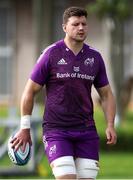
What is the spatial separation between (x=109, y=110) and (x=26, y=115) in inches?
29.3

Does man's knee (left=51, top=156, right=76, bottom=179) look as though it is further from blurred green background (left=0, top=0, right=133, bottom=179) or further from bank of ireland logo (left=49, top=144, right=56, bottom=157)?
blurred green background (left=0, top=0, right=133, bottom=179)

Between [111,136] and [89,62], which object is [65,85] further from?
[111,136]

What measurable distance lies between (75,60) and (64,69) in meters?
0.14

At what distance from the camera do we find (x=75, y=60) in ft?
27.4

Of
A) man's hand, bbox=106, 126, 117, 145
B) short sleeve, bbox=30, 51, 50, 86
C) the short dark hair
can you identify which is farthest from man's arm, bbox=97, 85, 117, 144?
the short dark hair

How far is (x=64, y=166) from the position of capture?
8109mm

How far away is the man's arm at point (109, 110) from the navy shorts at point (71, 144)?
0.46 ft

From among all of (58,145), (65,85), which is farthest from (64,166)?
(65,85)

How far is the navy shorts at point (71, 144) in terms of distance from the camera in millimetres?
8242

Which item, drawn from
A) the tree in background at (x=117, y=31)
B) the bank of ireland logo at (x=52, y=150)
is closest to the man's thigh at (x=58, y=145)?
the bank of ireland logo at (x=52, y=150)

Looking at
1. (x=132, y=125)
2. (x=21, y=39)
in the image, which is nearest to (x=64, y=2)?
(x=21, y=39)

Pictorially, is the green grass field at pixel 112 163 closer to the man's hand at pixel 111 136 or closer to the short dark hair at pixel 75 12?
the man's hand at pixel 111 136

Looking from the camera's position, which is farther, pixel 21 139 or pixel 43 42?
pixel 43 42

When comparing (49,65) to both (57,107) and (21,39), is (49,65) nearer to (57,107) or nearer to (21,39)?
(57,107)
